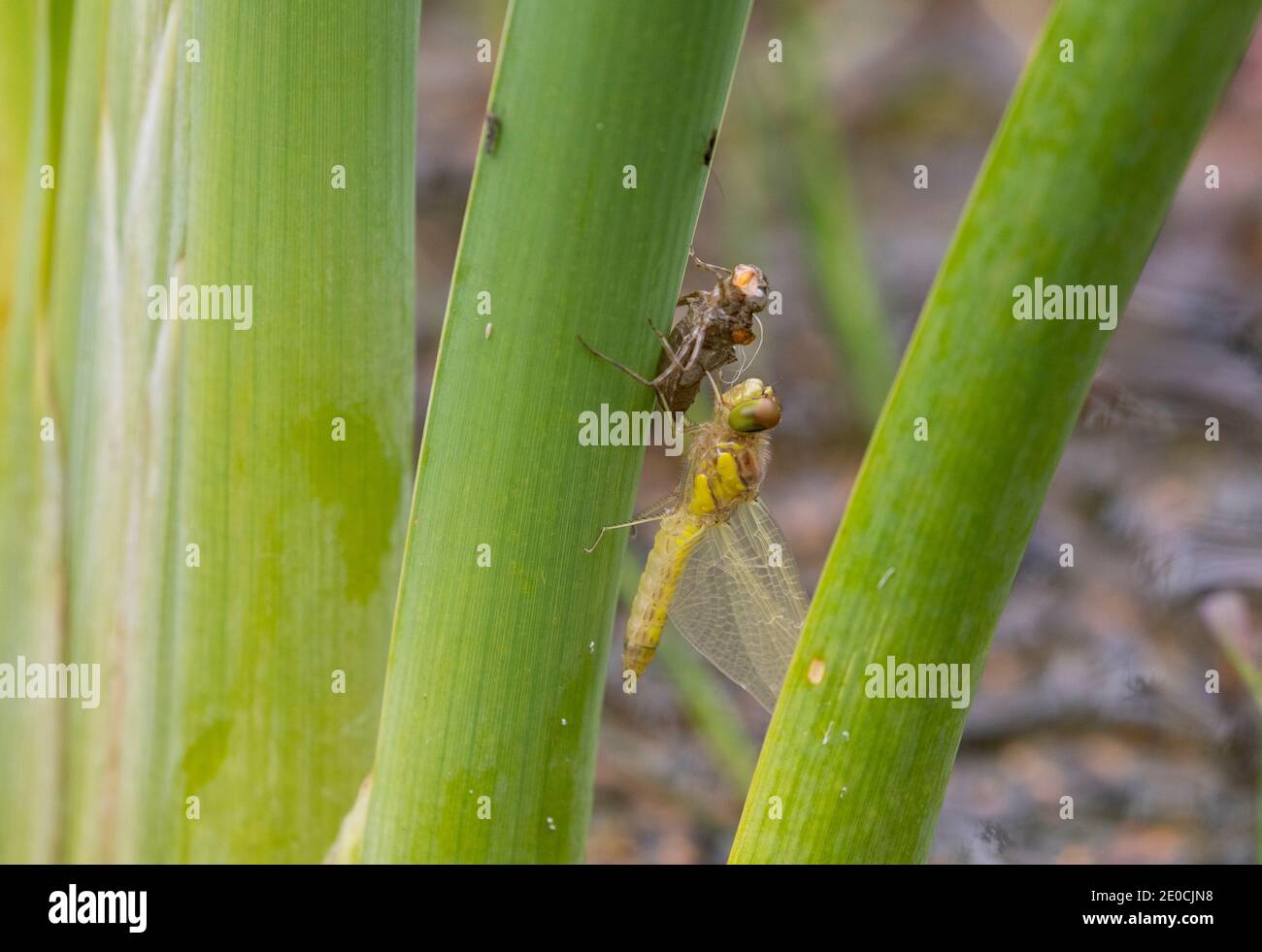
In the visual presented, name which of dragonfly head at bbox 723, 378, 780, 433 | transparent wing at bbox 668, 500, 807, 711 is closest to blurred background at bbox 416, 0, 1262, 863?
transparent wing at bbox 668, 500, 807, 711

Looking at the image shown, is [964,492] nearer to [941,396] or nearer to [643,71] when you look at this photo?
[941,396]

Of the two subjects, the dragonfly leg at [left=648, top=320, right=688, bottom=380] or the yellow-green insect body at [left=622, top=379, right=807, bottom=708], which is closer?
the dragonfly leg at [left=648, top=320, right=688, bottom=380]

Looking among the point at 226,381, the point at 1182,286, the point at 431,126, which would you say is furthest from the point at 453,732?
the point at 431,126

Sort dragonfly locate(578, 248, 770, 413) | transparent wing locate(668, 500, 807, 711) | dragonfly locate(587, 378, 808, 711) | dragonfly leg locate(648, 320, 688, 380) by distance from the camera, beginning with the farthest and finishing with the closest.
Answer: transparent wing locate(668, 500, 807, 711)
dragonfly locate(587, 378, 808, 711)
dragonfly locate(578, 248, 770, 413)
dragonfly leg locate(648, 320, 688, 380)

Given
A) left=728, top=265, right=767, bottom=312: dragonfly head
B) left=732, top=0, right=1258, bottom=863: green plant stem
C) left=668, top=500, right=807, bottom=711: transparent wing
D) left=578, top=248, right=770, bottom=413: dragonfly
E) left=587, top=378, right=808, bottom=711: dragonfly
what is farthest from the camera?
left=668, top=500, right=807, bottom=711: transparent wing

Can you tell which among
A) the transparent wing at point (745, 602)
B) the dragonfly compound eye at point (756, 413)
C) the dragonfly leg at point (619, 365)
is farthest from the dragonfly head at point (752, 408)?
the dragonfly leg at point (619, 365)

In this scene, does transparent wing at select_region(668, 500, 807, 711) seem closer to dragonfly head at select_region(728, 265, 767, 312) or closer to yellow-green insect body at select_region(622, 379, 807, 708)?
yellow-green insect body at select_region(622, 379, 807, 708)

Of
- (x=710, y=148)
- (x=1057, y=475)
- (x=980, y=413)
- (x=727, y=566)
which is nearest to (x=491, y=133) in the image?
(x=710, y=148)

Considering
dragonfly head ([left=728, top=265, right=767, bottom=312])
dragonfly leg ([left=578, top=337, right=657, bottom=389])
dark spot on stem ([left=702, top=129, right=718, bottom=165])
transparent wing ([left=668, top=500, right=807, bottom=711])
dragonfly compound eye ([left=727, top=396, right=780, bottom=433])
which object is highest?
dark spot on stem ([left=702, top=129, right=718, bottom=165])

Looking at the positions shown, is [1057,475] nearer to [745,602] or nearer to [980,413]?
[745,602]
